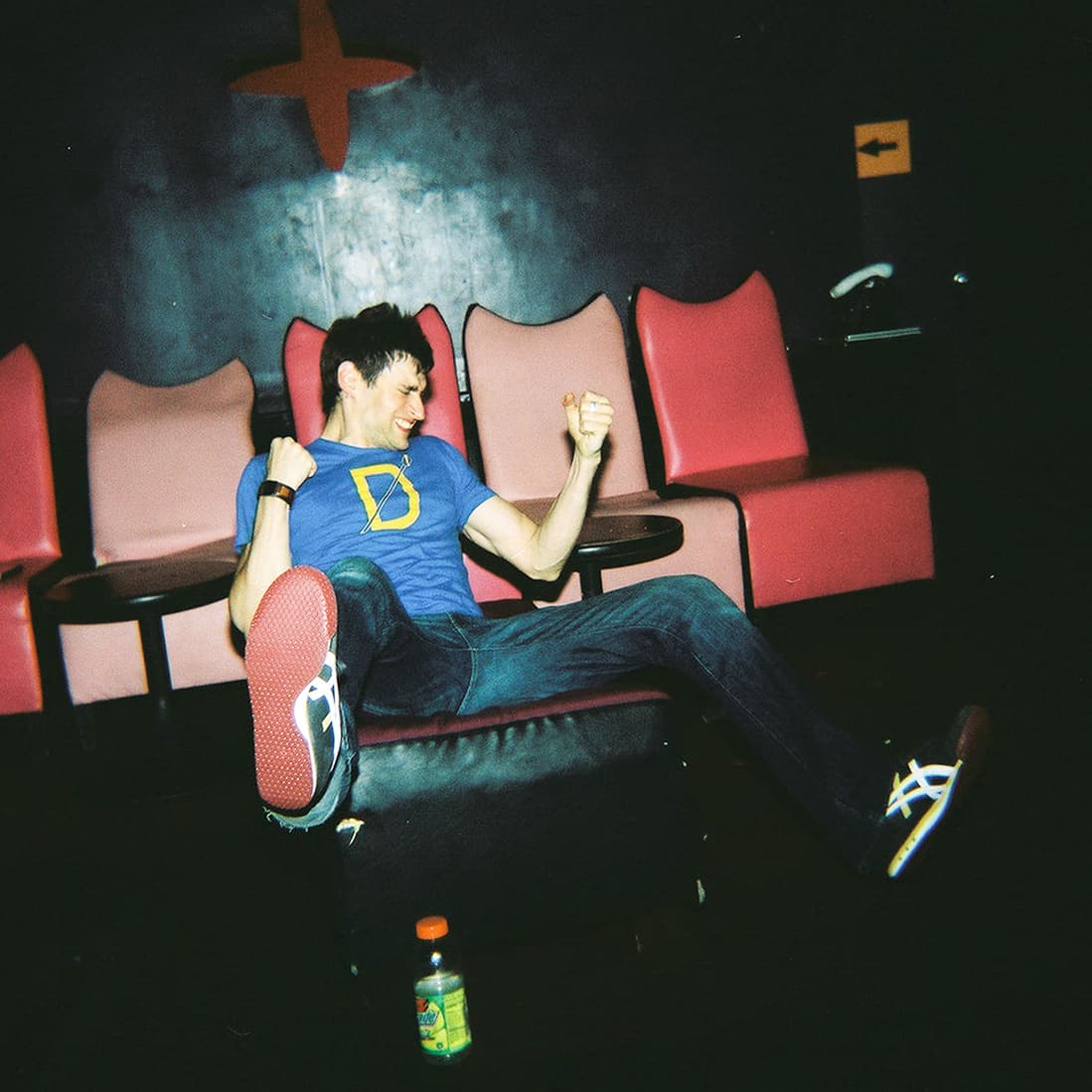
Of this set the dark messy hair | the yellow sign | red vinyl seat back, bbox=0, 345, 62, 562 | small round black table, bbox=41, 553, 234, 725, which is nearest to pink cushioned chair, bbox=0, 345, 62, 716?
red vinyl seat back, bbox=0, 345, 62, 562

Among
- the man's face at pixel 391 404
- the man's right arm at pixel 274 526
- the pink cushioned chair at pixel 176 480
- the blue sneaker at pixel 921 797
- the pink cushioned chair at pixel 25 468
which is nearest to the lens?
the blue sneaker at pixel 921 797

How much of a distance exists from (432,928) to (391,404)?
1.02 meters

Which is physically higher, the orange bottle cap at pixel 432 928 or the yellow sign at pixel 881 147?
the yellow sign at pixel 881 147

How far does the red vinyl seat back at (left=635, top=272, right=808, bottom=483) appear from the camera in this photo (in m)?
3.31

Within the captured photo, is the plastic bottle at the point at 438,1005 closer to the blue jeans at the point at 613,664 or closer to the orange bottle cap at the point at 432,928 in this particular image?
the orange bottle cap at the point at 432,928

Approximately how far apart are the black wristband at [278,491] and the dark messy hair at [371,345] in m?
0.36

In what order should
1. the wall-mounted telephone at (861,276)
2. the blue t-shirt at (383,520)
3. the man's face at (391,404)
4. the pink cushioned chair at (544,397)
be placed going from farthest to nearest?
the wall-mounted telephone at (861,276)
the pink cushioned chair at (544,397)
the man's face at (391,404)
the blue t-shirt at (383,520)

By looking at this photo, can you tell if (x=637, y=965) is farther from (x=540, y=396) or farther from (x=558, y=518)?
(x=540, y=396)

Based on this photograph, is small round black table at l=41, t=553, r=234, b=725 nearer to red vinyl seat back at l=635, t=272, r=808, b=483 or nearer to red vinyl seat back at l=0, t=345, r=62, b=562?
red vinyl seat back at l=0, t=345, r=62, b=562

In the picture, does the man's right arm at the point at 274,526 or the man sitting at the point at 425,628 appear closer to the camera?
the man sitting at the point at 425,628

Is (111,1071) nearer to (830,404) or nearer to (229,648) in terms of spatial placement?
(229,648)

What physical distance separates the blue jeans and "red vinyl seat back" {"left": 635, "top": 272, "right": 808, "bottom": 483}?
1.69 meters

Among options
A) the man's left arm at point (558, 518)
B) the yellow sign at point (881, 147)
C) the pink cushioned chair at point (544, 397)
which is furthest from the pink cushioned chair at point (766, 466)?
the man's left arm at point (558, 518)

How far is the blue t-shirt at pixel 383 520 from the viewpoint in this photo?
1772 millimetres
